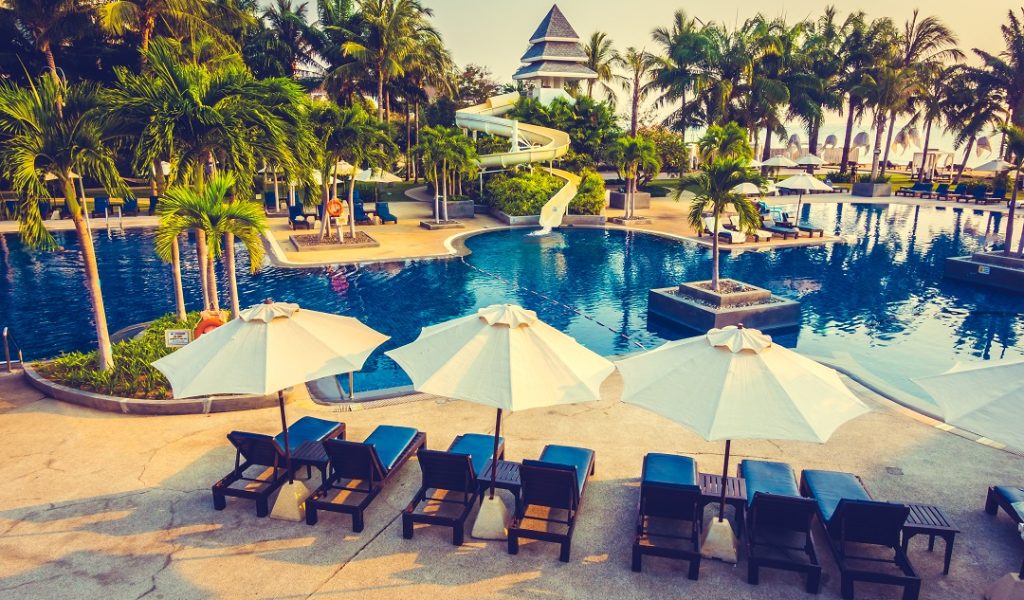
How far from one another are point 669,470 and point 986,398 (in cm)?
307

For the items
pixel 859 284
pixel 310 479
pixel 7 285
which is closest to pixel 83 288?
pixel 7 285

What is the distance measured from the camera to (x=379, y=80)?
1682 inches

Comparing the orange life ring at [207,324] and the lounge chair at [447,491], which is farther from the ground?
the orange life ring at [207,324]

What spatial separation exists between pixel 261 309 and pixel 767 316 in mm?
12534

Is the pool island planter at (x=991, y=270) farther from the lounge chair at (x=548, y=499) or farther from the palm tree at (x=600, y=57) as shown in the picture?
the palm tree at (x=600, y=57)

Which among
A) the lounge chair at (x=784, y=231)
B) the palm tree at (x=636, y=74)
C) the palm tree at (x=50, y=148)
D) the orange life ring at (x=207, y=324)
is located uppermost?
the palm tree at (x=636, y=74)

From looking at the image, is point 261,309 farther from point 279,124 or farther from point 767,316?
point 767,316

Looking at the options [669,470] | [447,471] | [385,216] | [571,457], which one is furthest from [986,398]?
[385,216]

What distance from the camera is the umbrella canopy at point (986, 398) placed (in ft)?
18.5

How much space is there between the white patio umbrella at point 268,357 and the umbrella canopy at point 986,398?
5776 mm

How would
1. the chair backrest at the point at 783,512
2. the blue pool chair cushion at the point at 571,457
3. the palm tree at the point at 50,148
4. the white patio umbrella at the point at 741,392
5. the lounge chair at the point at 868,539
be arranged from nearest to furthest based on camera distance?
1. the white patio umbrella at the point at 741,392
2. the lounge chair at the point at 868,539
3. the chair backrest at the point at 783,512
4. the blue pool chair cushion at the point at 571,457
5. the palm tree at the point at 50,148

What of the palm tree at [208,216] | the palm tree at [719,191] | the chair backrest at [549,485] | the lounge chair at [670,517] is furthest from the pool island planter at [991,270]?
the palm tree at [208,216]

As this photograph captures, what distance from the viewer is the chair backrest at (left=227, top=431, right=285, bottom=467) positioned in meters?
7.52

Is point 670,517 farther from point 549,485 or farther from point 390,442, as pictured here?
point 390,442
